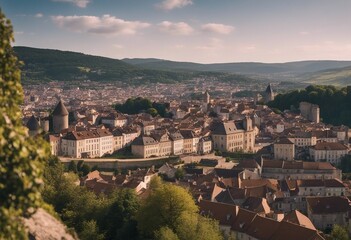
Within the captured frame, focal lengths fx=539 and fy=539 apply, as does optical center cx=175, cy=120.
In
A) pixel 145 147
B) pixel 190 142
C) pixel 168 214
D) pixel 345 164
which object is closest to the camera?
pixel 168 214

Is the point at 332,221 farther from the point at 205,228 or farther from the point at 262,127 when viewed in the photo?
the point at 262,127

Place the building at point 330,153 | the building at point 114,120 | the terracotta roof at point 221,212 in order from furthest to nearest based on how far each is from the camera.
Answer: the building at point 114,120 < the building at point 330,153 < the terracotta roof at point 221,212

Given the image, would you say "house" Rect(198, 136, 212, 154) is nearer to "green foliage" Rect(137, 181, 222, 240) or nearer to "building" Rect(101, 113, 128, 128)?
"building" Rect(101, 113, 128, 128)

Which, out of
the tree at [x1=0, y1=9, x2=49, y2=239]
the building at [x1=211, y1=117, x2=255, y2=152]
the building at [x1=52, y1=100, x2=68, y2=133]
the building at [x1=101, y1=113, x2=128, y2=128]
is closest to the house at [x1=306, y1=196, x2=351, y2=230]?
the building at [x1=211, y1=117, x2=255, y2=152]

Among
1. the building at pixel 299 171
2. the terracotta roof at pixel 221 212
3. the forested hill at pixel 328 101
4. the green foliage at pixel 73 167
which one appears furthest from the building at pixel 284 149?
the forested hill at pixel 328 101

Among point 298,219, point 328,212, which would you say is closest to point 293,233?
point 298,219

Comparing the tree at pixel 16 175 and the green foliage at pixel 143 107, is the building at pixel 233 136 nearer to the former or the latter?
the green foliage at pixel 143 107

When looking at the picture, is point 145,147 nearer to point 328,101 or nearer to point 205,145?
point 205,145
